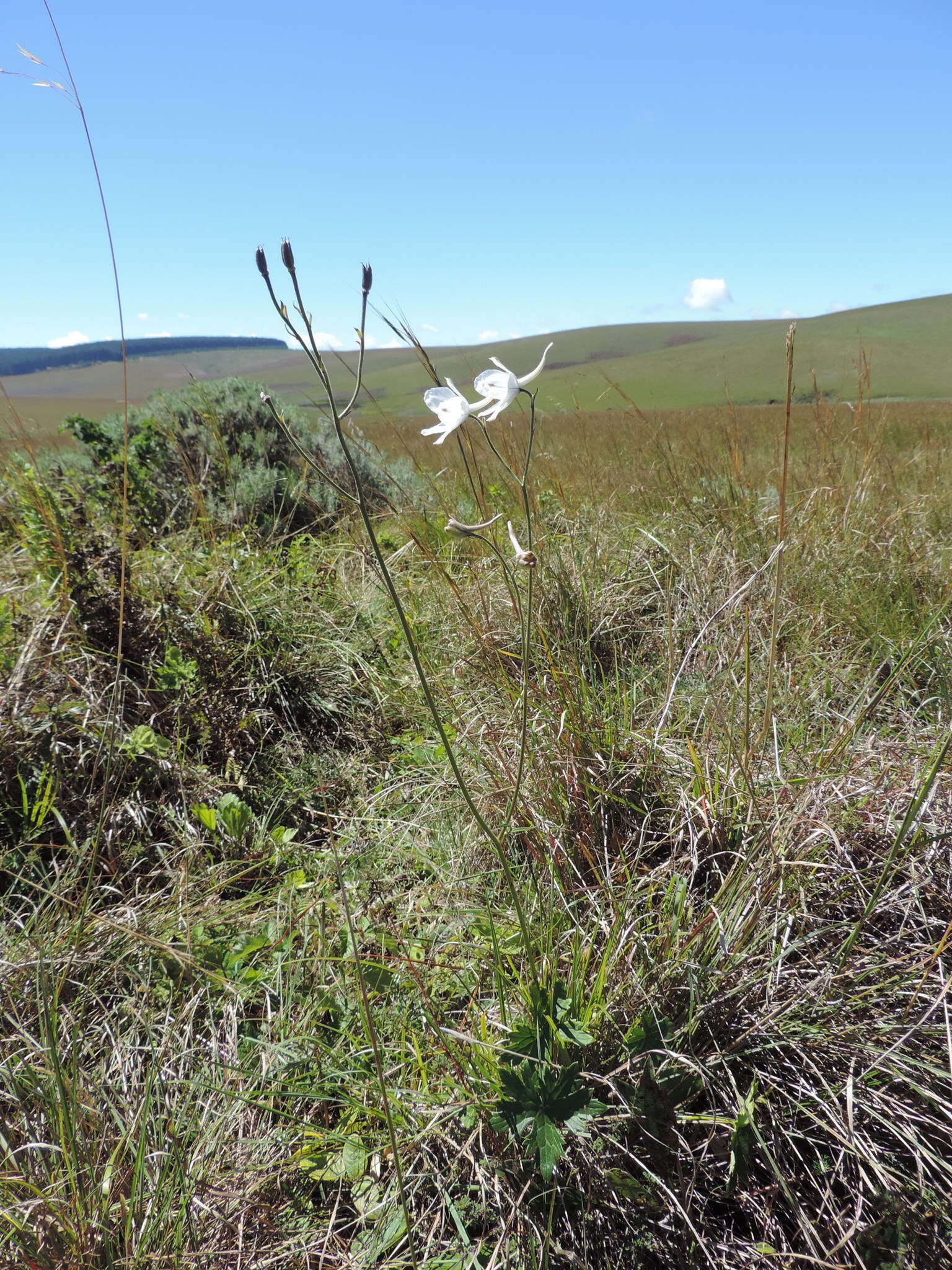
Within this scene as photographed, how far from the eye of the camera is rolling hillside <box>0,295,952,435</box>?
5905 mm

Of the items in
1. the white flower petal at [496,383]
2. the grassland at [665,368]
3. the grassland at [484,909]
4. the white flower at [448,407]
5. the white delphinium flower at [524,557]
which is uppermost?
the grassland at [665,368]

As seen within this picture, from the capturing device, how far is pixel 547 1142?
959 millimetres

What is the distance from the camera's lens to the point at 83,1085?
125 cm

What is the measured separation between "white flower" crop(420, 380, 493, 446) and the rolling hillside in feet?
1.79

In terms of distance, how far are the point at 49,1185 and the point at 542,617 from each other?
1.82 meters

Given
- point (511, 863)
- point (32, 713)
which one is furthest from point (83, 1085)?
point (32, 713)

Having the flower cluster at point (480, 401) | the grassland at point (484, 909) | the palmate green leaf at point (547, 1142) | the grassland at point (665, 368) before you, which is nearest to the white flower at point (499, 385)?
the flower cluster at point (480, 401)

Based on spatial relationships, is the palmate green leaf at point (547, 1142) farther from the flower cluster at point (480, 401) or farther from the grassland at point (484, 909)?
the flower cluster at point (480, 401)

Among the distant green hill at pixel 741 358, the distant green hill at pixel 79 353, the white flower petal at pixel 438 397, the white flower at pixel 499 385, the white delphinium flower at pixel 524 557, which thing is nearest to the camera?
the white delphinium flower at pixel 524 557

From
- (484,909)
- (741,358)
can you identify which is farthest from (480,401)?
(741,358)

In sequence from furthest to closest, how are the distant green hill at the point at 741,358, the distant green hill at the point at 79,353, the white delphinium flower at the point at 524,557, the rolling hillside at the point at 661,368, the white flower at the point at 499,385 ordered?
1. the distant green hill at the point at 79,353
2. the distant green hill at the point at 741,358
3. the rolling hillside at the point at 661,368
4. the white flower at the point at 499,385
5. the white delphinium flower at the point at 524,557

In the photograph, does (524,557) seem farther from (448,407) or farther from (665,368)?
(665,368)

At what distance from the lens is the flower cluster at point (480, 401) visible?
3.38 ft

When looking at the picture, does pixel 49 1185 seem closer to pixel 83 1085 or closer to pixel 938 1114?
pixel 83 1085
